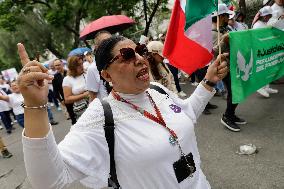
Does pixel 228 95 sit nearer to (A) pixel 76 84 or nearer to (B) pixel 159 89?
(A) pixel 76 84

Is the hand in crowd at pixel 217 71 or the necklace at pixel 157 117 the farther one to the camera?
the hand in crowd at pixel 217 71

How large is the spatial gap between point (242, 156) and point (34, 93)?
385 centimetres

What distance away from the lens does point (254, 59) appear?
5.49m

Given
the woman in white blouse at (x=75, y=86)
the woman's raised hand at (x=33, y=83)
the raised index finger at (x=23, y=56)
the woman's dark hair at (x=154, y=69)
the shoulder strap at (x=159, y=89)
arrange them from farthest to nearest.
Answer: the woman in white blouse at (x=75, y=86) → the woman's dark hair at (x=154, y=69) → the shoulder strap at (x=159, y=89) → the raised index finger at (x=23, y=56) → the woman's raised hand at (x=33, y=83)

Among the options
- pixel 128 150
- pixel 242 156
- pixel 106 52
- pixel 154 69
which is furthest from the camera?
pixel 242 156

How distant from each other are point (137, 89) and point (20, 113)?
749 centimetres

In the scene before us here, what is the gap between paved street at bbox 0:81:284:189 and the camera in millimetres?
4145

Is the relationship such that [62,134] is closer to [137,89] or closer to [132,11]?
[137,89]

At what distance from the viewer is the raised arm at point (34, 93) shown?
56.7 inches

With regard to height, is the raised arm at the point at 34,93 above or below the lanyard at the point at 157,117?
above

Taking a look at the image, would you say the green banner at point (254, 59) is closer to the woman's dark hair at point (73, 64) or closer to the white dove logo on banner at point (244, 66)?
the white dove logo on banner at point (244, 66)

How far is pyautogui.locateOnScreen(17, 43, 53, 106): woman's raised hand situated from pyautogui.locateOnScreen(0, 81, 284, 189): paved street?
10.2ft

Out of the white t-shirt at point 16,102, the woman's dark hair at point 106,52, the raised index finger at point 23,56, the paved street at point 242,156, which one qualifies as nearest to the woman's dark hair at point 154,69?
the paved street at point 242,156

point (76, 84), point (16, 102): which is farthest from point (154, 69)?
point (16, 102)
